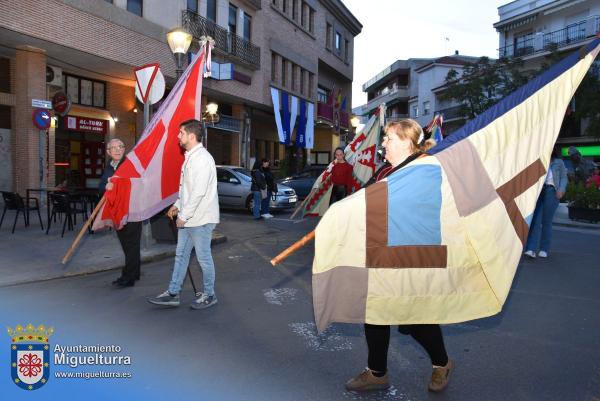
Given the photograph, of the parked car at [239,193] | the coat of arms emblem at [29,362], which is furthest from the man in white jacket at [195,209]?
the parked car at [239,193]

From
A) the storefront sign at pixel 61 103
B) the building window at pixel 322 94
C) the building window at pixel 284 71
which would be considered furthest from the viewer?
the building window at pixel 322 94

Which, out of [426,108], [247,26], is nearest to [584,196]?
[247,26]

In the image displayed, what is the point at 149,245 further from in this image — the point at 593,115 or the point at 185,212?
the point at 593,115

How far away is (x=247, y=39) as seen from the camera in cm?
2516

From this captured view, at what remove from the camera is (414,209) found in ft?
9.94

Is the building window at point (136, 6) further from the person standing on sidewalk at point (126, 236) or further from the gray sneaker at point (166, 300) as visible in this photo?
the gray sneaker at point (166, 300)

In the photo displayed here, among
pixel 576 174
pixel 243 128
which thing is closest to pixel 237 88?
pixel 243 128

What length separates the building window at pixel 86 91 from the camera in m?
18.5

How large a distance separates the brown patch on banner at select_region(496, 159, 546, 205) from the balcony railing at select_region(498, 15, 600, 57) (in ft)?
112

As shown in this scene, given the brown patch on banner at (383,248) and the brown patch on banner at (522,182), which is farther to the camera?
the brown patch on banner at (522,182)

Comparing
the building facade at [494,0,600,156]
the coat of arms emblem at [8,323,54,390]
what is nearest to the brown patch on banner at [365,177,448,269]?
the coat of arms emblem at [8,323,54,390]

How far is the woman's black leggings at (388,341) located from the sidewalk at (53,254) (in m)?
5.05

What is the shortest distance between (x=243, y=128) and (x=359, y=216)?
23945 millimetres

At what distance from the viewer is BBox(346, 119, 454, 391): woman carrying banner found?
3324 mm
